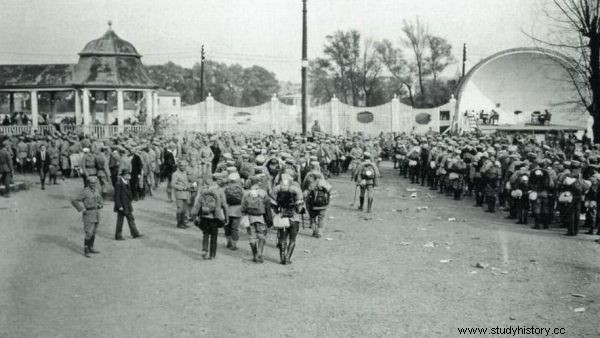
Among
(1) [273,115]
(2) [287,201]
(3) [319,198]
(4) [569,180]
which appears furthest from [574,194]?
(1) [273,115]

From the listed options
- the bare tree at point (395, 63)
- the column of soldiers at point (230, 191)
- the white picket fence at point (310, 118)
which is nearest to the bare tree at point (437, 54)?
the bare tree at point (395, 63)

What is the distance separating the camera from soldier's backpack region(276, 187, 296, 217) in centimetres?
1242

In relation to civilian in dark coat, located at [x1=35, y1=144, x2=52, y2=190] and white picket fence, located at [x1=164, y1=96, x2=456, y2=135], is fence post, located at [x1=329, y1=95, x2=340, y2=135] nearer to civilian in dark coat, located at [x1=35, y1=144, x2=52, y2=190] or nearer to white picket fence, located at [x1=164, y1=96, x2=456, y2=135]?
white picket fence, located at [x1=164, y1=96, x2=456, y2=135]

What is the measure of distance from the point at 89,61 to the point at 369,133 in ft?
59.5

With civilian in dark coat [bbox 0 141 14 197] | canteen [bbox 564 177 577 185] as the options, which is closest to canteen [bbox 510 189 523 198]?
canteen [bbox 564 177 577 185]

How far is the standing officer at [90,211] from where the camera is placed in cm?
1280

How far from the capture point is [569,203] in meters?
14.9

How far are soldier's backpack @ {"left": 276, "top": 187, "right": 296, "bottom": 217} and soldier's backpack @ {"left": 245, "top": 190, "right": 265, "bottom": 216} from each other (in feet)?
1.49

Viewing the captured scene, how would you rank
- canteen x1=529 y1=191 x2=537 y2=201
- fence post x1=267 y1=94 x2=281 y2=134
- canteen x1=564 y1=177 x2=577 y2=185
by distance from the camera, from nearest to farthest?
canteen x1=564 y1=177 x2=577 y2=185
canteen x1=529 y1=191 x2=537 y2=201
fence post x1=267 y1=94 x2=281 y2=134

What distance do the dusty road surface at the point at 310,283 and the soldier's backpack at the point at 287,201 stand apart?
3.43 ft

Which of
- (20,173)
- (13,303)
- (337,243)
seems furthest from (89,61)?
(13,303)

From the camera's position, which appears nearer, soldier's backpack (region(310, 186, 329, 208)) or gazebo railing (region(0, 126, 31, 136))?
soldier's backpack (region(310, 186, 329, 208))

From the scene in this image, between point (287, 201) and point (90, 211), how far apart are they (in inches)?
161

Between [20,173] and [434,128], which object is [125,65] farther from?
[434,128]
